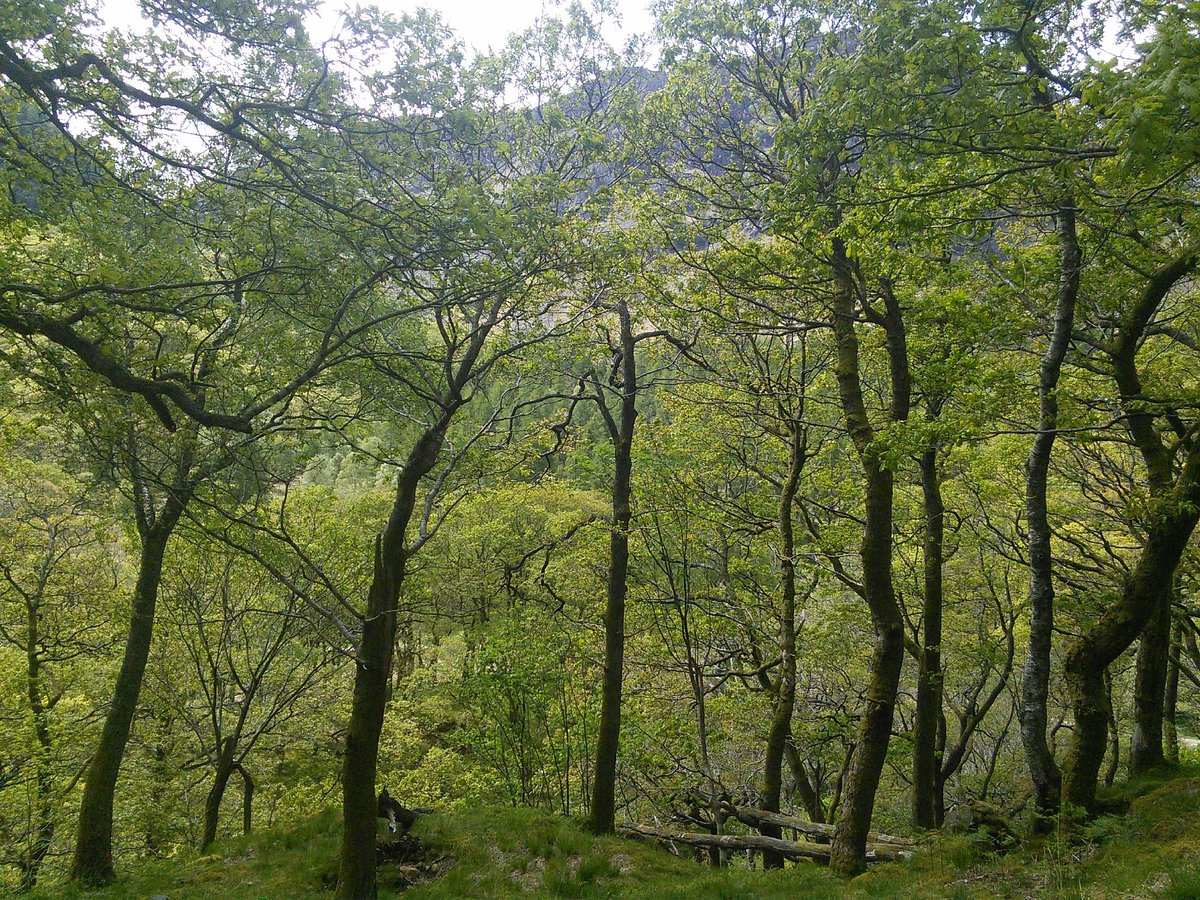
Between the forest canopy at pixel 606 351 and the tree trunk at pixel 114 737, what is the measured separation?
0.20 feet

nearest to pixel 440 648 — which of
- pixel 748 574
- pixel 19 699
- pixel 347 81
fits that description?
pixel 19 699

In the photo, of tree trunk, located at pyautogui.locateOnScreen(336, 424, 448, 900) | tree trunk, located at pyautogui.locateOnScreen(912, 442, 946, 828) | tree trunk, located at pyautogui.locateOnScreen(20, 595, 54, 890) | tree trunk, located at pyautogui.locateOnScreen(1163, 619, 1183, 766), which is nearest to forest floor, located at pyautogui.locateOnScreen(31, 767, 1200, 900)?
tree trunk, located at pyautogui.locateOnScreen(336, 424, 448, 900)

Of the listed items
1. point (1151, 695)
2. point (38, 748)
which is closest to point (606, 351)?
point (1151, 695)

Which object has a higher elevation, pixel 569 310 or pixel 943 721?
pixel 569 310

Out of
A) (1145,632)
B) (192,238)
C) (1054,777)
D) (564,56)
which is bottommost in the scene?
(1054,777)

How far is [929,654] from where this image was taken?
10078 millimetres

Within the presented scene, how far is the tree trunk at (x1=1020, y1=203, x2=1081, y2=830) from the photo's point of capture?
22.8 ft

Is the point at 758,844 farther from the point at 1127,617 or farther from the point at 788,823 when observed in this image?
the point at 1127,617

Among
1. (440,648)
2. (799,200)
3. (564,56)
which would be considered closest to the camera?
(799,200)

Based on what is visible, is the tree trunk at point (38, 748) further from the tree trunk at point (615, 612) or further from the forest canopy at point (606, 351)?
the tree trunk at point (615, 612)

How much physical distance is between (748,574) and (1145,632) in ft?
22.3

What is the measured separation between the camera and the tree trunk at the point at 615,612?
10.4 metres

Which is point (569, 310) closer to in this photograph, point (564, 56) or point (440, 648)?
point (564, 56)

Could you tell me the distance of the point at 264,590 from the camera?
15953 mm
